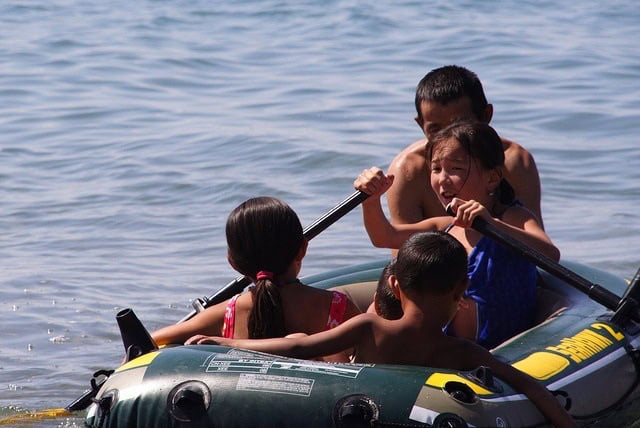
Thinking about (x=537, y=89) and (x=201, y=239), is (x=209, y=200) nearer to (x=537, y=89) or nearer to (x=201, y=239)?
(x=201, y=239)

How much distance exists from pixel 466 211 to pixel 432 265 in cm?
66

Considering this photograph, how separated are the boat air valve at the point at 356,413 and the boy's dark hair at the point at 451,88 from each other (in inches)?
65.2

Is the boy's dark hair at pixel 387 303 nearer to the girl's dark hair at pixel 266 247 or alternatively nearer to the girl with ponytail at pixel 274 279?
the girl with ponytail at pixel 274 279

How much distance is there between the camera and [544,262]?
403 cm

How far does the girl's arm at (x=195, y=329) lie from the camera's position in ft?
12.9

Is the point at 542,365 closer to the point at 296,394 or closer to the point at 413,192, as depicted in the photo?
the point at 296,394

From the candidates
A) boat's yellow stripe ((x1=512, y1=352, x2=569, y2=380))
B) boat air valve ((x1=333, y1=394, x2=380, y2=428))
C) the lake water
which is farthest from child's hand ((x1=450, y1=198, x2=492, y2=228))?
the lake water

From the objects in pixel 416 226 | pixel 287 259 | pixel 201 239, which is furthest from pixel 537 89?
pixel 287 259

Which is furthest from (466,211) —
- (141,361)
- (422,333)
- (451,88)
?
(141,361)

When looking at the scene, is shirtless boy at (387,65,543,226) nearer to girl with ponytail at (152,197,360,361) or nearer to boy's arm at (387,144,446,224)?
boy's arm at (387,144,446,224)

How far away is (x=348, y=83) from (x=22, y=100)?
3.10m

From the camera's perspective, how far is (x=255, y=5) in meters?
17.4

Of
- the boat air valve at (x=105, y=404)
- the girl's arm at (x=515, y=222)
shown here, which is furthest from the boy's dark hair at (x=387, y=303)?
the boat air valve at (x=105, y=404)

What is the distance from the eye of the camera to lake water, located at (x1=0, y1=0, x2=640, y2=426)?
6879 mm
